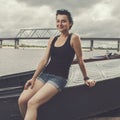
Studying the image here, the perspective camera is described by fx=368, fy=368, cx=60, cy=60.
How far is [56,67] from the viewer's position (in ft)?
17.1

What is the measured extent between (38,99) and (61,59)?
0.66m

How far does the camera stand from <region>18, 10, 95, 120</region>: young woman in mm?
5090

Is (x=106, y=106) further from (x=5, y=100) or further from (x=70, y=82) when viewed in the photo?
(x=5, y=100)

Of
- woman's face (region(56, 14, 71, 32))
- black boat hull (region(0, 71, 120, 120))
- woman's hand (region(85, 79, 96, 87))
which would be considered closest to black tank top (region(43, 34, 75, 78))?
woman's face (region(56, 14, 71, 32))

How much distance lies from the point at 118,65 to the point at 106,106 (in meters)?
1.37

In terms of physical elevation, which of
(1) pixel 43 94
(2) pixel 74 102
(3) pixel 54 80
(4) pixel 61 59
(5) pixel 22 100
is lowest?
(2) pixel 74 102

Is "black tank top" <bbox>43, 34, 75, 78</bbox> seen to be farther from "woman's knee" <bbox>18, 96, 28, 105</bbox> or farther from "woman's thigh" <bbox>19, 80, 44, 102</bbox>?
"woman's knee" <bbox>18, 96, 28, 105</bbox>

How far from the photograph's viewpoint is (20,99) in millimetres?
5180

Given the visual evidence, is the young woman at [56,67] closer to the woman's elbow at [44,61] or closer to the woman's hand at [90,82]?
the woman's elbow at [44,61]

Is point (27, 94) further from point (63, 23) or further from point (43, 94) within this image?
point (63, 23)

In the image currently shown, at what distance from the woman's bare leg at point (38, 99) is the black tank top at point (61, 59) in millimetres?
254

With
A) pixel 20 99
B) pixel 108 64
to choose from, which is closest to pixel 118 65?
pixel 108 64

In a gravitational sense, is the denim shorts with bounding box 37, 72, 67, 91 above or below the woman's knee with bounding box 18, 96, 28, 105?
above

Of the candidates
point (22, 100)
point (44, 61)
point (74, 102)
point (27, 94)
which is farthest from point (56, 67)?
point (74, 102)
